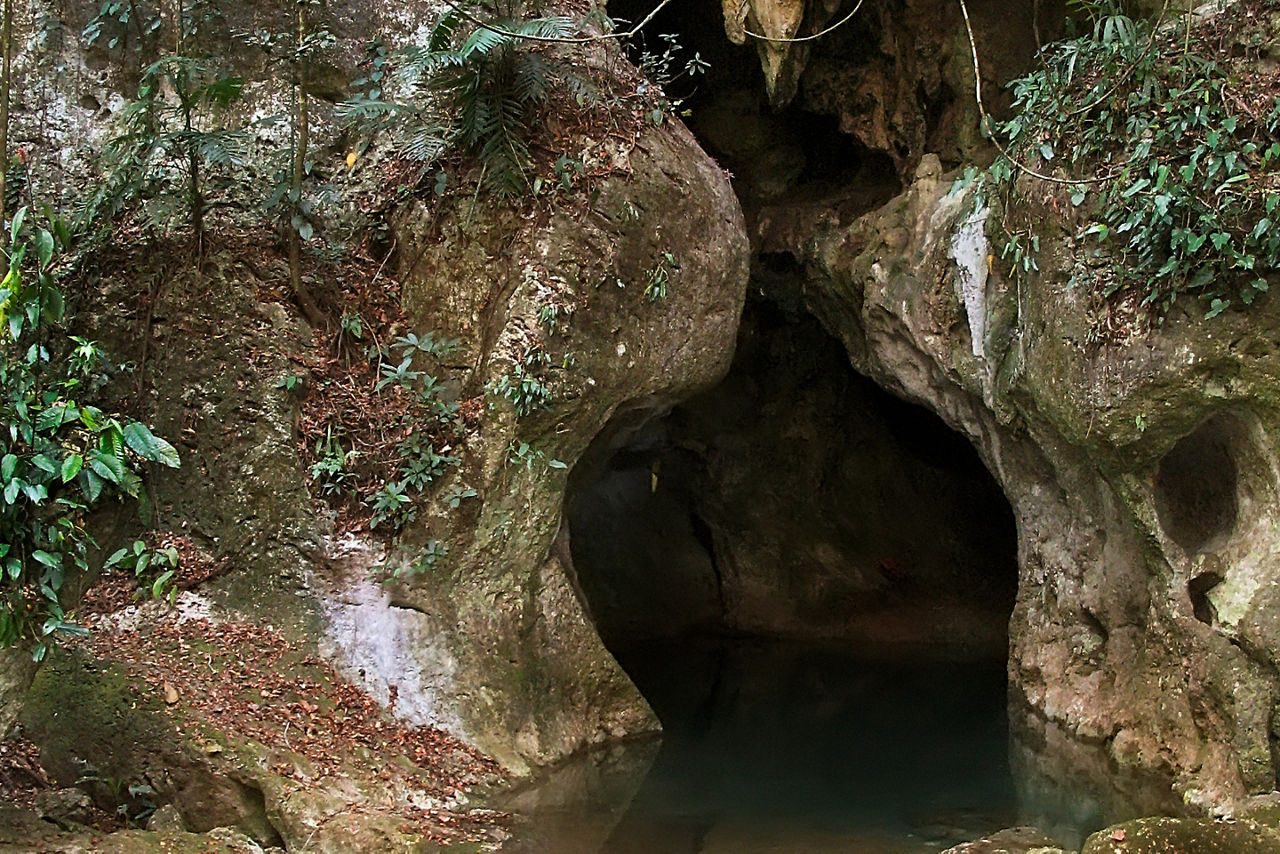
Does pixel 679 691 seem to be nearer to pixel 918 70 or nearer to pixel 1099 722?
pixel 1099 722

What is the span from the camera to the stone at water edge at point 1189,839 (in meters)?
A: 4.74

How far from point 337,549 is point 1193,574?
5.88 metres

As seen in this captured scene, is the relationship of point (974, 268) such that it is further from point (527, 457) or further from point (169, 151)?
point (169, 151)

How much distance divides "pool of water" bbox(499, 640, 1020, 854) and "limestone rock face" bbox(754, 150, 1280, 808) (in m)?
1.10

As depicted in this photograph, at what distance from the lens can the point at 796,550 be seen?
46.2ft

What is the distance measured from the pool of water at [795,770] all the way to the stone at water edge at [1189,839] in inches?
50.0

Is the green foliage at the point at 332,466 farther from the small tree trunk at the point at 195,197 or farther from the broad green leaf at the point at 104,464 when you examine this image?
the broad green leaf at the point at 104,464

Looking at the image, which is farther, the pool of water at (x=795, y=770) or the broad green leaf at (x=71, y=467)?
the pool of water at (x=795, y=770)

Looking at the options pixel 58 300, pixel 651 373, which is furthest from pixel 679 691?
Result: pixel 58 300

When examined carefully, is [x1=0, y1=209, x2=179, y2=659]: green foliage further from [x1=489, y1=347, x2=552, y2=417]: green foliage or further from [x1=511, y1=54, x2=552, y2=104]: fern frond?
[x1=511, y1=54, x2=552, y2=104]: fern frond

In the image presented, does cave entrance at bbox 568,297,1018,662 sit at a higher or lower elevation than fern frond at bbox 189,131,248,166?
lower

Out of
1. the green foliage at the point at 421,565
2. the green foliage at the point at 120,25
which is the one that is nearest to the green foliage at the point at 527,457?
the green foliage at the point at 421,565

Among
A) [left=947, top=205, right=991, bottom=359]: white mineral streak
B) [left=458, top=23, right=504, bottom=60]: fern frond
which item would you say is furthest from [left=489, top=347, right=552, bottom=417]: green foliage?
[left=947, top=205, right=991, bottom=359]: white mineral streak

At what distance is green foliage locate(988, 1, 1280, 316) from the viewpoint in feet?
21.6
